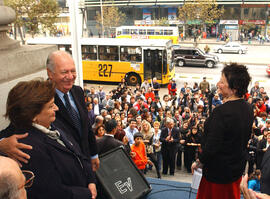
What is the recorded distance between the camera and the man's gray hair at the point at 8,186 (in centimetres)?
138

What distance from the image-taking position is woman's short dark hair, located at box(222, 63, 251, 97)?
264 cm

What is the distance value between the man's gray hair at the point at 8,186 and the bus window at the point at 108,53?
682 inches

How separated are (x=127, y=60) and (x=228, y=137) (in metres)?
16.0

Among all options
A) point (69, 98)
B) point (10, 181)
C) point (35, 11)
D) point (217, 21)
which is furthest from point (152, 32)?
point (10, 181)

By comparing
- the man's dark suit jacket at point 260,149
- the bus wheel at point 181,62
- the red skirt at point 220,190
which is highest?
the red skirt at point 220,190

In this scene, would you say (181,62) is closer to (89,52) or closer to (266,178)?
(89,52)

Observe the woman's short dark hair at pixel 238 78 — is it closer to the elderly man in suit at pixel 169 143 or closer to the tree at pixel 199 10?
the elderly man in suit at pixel 169 143

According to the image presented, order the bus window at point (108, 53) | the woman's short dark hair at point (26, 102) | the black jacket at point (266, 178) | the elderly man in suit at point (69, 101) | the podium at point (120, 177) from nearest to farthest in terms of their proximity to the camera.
→ the woman's short dark hair at point (26, 102), the black jacket at point (266, 178), the elderly man in suit at point (69, 101), the podium at point (120, 177), the bus window at point (108, 53)

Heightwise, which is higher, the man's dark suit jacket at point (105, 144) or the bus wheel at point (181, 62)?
the man's dark suit jacket at point (105, 144)

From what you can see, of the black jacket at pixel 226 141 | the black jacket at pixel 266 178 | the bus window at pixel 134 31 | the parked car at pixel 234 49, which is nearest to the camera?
the black jacket at pixel 266 178

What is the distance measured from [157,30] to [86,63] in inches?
546

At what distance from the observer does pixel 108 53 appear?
1872cm

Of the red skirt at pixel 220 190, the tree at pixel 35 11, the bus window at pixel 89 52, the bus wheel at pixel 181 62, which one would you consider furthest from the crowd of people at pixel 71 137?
the tree at pixel 35 11

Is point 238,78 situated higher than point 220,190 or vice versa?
point 238,78
